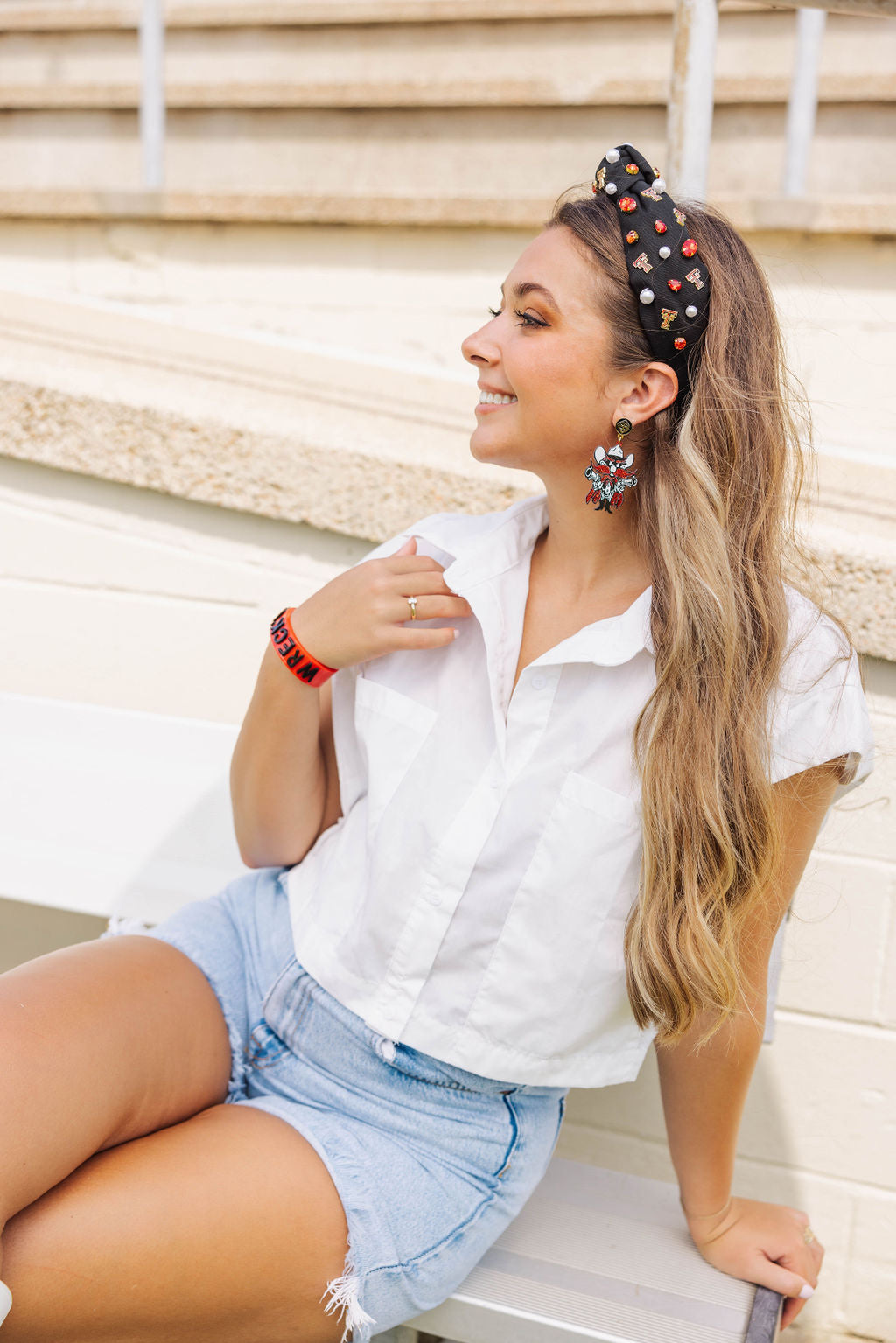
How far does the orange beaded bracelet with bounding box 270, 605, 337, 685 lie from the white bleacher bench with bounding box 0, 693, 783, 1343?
522mm

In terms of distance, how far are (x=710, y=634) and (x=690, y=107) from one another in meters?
0.81

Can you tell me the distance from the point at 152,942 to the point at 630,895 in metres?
0.61

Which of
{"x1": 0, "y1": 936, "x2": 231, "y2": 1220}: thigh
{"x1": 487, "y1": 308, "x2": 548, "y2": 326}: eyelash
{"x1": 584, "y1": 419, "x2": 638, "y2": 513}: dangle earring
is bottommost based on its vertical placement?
{"x1": 0, "y1": 936, "x2": 231, "y2": 1220}: thigh

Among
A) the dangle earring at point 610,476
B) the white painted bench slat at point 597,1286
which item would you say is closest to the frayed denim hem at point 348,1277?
the white painted bench slat at point 597,1286

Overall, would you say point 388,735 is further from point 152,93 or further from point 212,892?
point 152,93

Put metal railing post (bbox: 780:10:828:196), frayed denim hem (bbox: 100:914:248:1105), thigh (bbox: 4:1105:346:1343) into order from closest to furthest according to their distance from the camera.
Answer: thigh (bbox: 4:1105:346:1343)
frayed denim hem (bbox: 100:914:248:1105)
metal railing post (bbox: 780:10:828:196)

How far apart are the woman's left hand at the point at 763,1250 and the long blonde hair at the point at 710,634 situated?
0.31 metres

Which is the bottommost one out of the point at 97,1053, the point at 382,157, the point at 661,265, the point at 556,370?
the point at 97,1053

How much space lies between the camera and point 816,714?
1.29 metres

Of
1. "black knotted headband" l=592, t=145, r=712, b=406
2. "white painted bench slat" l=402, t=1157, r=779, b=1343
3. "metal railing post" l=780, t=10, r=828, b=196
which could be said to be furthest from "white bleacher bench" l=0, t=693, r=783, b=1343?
"metal railing post" l=780, t=10, r=828, b=196

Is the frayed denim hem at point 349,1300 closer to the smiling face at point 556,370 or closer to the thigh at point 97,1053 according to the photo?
the thigh at point 97,1053

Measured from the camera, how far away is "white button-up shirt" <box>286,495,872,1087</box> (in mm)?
1314

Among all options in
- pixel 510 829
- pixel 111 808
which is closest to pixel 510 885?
pixel 510 829

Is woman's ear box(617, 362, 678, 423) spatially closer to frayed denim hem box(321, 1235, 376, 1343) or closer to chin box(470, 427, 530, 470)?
chin box(470, 427, 530, 470)
